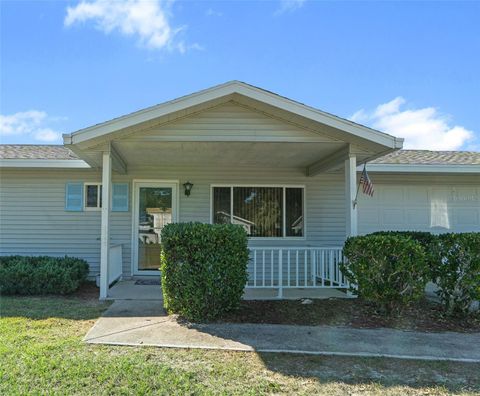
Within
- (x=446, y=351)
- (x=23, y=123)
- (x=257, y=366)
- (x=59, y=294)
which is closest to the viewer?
(x=257, y=366)

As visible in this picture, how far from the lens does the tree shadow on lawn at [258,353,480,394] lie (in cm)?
337

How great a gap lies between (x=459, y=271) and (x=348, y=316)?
1783 mm

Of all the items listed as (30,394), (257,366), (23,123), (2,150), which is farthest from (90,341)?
(23,123)

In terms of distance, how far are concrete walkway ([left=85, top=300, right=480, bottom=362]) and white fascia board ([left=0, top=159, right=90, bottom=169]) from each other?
4166mm

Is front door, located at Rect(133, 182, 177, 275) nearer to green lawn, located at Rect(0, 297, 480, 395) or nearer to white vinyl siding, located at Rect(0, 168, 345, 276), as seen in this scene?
white vinyl siding, located at Rect(0, 168, 345, 276)

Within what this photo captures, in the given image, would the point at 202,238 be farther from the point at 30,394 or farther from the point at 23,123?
the point at 23,123

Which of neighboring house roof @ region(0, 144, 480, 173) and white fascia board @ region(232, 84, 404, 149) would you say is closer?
white fascia board @ region(232, 84, 404, 149)

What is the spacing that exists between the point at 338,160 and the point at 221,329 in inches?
160

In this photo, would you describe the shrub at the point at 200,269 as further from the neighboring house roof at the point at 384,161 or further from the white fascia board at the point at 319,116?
the neighboring house roof at the point at 384,161

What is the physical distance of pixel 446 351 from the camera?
167 inches

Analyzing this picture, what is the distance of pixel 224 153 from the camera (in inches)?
297

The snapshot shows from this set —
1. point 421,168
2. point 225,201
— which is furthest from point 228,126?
point 421,168


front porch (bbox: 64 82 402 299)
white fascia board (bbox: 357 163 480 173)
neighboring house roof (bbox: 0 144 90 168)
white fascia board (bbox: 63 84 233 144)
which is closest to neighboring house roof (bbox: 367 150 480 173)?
white fascia board (bbox: 357 163 480 173)

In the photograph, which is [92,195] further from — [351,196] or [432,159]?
[432,159]
